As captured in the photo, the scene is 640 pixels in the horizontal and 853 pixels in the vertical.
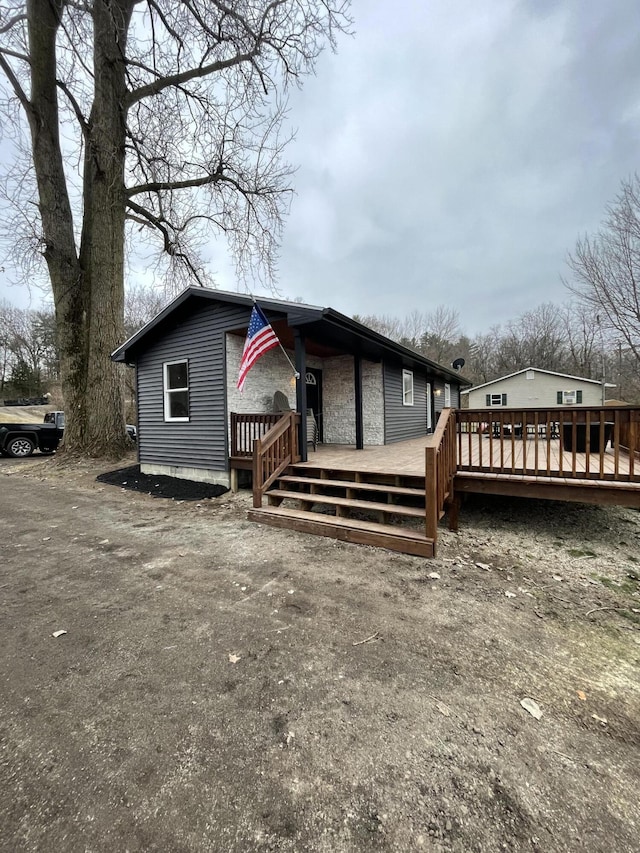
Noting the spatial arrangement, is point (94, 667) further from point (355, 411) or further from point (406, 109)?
point (406, 109)

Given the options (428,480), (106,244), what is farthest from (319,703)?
(106,244)

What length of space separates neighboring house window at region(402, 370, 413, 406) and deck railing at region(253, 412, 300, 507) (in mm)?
5647

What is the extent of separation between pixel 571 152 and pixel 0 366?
1775 inches

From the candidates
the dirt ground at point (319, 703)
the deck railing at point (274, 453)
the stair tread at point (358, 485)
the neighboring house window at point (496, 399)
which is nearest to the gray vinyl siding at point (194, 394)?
the deck railing at point (274, 453)

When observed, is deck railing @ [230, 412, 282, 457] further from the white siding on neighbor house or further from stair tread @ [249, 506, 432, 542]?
the white siding on neighbor house

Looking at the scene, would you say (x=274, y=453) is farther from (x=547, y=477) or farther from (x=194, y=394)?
(x=547, y=477)

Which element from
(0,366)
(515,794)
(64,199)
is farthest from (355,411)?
(0,366)

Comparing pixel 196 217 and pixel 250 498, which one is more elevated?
pixel 196 217

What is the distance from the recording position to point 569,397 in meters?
23.5

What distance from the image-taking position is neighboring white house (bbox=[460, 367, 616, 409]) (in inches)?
914

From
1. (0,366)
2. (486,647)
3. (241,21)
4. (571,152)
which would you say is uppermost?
(571,152)

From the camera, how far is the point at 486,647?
7.72ft

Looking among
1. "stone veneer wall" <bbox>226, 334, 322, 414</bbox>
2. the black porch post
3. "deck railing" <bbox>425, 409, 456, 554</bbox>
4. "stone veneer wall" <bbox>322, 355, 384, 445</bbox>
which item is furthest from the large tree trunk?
"deck railing" <bbox>425, 409, 456, 554</bbox>

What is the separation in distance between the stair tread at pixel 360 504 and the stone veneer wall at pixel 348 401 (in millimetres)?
4295
